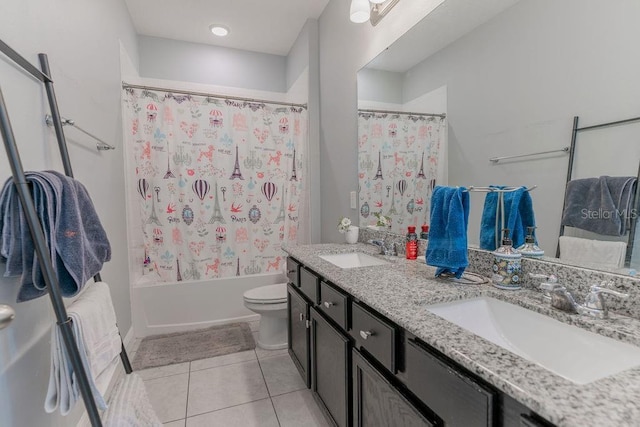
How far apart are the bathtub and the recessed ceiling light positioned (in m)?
2.36

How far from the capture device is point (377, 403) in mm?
1007

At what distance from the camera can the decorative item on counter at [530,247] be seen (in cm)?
103

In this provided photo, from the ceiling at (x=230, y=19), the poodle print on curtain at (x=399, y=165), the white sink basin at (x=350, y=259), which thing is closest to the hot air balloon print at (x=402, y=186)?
the poodle print on curtain at (x=399, y=165)

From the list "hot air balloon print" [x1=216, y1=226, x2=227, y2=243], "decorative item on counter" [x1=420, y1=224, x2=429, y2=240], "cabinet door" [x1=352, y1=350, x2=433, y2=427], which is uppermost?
"decorative item on counter" [x1=420, y1=224, x2=429, y2=240]

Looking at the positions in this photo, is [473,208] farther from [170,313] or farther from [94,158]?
[170,313]

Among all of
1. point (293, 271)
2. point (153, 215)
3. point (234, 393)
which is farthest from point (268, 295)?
point (153, 215)

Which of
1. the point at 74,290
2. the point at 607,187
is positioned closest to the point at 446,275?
the point at 607,187

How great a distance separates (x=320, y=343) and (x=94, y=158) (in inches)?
65.6

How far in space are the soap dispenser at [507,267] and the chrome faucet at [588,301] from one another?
0.15m

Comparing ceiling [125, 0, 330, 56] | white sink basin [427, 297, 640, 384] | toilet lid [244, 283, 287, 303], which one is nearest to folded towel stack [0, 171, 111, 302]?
white sink basin [427, 297, 640, 384]

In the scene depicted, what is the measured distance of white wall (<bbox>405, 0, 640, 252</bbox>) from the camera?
0.86m

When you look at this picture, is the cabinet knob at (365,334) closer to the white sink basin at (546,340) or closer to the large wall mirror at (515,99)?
the white sink basin at (546,340)

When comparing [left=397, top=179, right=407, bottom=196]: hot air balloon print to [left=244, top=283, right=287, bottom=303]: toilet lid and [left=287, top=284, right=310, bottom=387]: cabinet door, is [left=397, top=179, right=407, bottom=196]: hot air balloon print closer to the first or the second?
[left=287, top=284, right=310, bottom=387]: cabinet door

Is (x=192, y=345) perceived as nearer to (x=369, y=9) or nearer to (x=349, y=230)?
(x=349, y=230)
